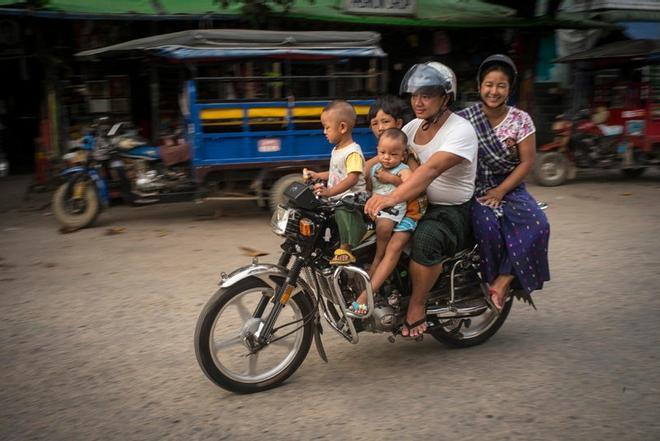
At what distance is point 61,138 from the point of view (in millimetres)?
10719

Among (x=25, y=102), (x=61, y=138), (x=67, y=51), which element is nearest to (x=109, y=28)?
(x=67, y=51)

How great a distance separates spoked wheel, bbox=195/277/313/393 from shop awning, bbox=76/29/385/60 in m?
4.80

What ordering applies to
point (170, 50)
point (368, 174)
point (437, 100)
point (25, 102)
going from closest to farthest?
1. point (437, 100)
2. point (368, 174)
3. point (170, 50)
4. point (25, 102)

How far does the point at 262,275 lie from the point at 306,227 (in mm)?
320

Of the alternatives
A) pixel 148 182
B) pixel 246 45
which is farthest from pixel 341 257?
pixel 148 182

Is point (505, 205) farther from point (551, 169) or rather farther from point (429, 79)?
point (551, 169)

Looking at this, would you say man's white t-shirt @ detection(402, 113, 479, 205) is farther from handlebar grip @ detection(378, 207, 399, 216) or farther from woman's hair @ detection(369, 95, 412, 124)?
handlebar grip @ detection(378, 207, 399, 216)

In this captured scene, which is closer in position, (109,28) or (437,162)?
(437,162)

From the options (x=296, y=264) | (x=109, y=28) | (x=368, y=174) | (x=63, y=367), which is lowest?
(x=63, y=367)

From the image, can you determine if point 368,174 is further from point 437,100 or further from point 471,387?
point 471,387

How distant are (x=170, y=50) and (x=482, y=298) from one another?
507 cm

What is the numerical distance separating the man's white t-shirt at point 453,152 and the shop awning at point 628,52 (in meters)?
8.14

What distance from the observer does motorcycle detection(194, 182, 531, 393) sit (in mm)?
3174

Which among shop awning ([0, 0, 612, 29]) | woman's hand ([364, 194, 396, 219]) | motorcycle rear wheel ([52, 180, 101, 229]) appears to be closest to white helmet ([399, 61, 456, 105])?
woman's hand ([364, 194, 396, 219])
